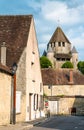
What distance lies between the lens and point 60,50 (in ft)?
492

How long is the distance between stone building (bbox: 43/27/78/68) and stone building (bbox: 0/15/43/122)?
10708 cm

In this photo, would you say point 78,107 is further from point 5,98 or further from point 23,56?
point 5,98

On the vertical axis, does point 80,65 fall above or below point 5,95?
above

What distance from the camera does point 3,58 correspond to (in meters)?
30.7

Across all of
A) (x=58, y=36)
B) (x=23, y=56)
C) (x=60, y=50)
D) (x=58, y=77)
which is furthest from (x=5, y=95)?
(x=60, y=50)

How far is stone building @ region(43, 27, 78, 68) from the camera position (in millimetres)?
144000

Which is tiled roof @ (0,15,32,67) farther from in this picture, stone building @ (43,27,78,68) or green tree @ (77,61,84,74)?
green tree @ (77,61,84,74)

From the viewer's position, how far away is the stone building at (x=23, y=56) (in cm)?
3088

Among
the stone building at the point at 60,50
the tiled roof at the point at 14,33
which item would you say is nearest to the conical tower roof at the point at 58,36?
the stone building at the point at 60,50

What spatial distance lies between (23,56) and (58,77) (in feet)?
142

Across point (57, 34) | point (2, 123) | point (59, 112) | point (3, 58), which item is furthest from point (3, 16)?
point (57, 34)

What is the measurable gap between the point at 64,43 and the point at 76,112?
84253mm

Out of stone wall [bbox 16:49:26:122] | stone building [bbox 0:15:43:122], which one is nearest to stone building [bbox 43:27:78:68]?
stone building [bbox 0:15:43:122]

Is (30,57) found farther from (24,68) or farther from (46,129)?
(46,129)
